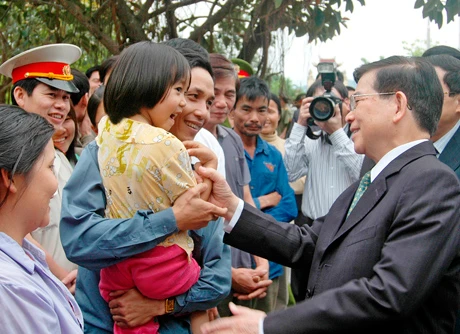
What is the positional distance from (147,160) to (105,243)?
12.0 inches

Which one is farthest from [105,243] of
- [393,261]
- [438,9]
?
[438,9]

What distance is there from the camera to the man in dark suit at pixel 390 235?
62.8 inches

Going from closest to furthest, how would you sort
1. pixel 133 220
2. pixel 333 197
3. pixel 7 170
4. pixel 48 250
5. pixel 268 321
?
pixel 7 170 < pixel 268 321 < pixel 133 220 < pixel 48 250 < pixel 333 197

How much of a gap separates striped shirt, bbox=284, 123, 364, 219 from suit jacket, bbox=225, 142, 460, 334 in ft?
5.28

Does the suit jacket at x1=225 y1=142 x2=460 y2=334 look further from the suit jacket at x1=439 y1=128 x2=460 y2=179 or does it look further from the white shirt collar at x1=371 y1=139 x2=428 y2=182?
the suit jacket at x1=439 y1=128 x2=460 y2=179

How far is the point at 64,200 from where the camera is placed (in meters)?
1.88

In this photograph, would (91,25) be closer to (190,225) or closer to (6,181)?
(190,225)

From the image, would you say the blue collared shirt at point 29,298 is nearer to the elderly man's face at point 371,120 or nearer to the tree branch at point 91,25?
the elderly man's face at point 371,120

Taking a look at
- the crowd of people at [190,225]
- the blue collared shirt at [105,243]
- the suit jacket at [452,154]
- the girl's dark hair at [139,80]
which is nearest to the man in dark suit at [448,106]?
the suit jacket at [452,154]

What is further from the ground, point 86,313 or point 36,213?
point 36,213

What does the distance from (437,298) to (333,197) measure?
196cm

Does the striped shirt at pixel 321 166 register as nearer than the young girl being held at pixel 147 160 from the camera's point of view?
No

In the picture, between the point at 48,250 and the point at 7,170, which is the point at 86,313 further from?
the point at 7,170

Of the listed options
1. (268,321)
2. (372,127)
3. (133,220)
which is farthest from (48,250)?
(372,127)
